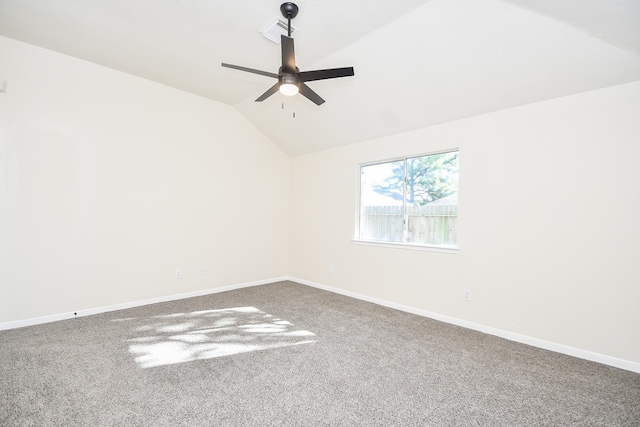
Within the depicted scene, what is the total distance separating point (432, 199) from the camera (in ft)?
11.9

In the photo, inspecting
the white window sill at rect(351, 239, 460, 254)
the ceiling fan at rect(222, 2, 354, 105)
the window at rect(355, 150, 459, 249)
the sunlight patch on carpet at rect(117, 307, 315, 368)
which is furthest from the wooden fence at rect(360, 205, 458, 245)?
the ceiling fan at rect(222, 2, 354, 105)

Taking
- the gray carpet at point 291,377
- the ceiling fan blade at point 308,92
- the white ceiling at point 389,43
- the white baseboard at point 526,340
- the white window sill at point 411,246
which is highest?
the white ceiling at point 389,43

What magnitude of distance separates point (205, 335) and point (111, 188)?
Answer: 2.19 metres

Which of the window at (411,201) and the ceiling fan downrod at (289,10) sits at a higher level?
the ceiling fan downrod at (289,10)

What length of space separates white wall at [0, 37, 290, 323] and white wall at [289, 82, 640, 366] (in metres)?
2.71

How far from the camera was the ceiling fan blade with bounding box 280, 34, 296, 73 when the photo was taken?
2.04 metres

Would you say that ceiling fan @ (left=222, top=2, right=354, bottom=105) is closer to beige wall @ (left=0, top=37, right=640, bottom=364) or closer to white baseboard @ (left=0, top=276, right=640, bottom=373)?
beige wall @ (left=0, top=37, right=640, bottom=364)

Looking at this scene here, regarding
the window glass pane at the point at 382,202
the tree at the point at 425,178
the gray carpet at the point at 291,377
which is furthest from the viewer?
the window glass pane at the point at 382,202

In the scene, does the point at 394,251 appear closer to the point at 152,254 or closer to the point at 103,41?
the point at 152,254

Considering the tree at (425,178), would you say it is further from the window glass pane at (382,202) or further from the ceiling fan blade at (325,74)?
the ceiling fan blade at (325,74)

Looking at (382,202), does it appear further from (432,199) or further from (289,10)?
(289,10)

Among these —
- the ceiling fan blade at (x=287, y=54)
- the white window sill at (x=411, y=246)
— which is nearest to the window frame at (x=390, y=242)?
the white window sill at (x=411, y=246)

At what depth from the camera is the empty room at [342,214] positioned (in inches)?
78.7

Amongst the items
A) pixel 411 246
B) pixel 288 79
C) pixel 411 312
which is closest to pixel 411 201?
pixel 411 246
